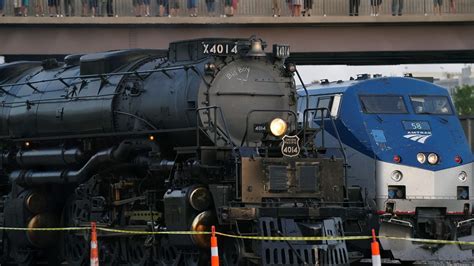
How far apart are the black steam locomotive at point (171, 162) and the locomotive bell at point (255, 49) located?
22 millimetres

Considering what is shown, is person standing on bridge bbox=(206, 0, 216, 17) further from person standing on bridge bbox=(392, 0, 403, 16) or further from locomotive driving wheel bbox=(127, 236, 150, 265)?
locomotive driving wheel bbox=(127, 236, 150, 265)

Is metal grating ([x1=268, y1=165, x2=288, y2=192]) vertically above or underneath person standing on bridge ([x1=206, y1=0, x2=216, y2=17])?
underneath

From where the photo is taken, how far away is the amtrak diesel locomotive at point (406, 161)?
66.4 ft

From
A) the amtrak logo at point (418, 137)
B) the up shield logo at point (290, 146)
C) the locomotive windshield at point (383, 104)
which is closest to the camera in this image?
the up shield logo at point (290, 146)

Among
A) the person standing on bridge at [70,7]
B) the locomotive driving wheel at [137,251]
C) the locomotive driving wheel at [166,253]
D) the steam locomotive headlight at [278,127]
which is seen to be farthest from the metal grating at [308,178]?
the person standing on bridge at [70,7]

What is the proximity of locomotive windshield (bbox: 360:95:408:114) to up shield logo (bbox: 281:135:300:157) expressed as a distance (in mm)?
4988

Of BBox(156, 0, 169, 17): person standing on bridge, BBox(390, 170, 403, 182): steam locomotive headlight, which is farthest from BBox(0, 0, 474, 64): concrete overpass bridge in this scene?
BBox(390, 170, 403, 182): steam locomotive headlight

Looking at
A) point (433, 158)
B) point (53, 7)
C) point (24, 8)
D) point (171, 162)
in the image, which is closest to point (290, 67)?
point (171, 162)

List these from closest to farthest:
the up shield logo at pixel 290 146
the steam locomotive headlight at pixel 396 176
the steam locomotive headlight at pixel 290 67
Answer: the up shield logo at pixel 290 146, the steam locomotive headlight at pixel 290 67, the steam locomotive headlight at pixel 396 176

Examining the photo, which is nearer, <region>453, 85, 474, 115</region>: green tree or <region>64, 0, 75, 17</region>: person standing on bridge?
<region>64, 0, 75, 17</region>: person standing on bridge

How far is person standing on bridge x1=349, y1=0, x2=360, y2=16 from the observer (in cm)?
3708

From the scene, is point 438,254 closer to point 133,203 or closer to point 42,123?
point 133,203

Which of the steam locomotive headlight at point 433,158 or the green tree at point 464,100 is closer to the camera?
the steam locomotive headlight at point 433,158

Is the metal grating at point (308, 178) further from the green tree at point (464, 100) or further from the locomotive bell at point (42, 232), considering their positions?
the green tree at point (464, 100)
